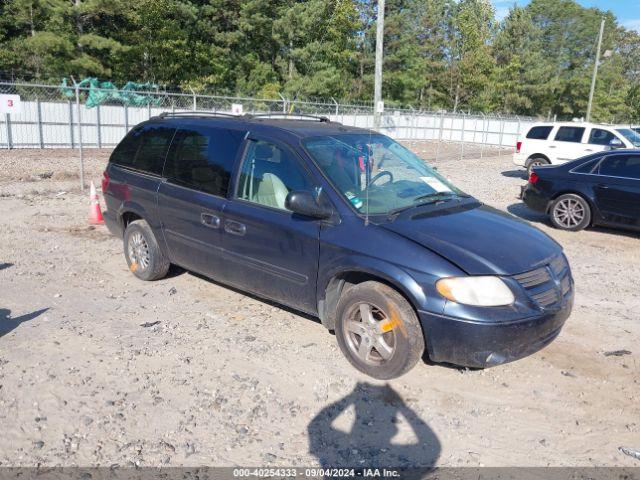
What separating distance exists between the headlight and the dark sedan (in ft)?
20.9

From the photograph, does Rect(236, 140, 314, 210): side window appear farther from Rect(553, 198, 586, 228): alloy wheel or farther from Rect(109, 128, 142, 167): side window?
Rect(553, 198, 586, 228): alloy wheel

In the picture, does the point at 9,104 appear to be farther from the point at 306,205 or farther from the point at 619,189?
the point at 619,189

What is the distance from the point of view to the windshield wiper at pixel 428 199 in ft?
14.3

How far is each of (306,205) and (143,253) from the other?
2601mm

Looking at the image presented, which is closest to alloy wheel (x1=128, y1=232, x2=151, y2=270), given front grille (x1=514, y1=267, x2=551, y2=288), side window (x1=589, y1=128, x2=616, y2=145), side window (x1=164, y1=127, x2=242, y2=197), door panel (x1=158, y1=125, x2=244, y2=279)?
door panel (x1=158, y1=125, x2=244, y2=279)

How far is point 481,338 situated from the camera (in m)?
3.70

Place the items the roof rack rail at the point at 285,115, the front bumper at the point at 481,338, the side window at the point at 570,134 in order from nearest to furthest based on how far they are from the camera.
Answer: the front bumper at the point at 481,338 < the roof rack rail at the point at 285,115 < the side window at the point at 570,134

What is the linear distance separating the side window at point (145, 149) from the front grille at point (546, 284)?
144 inches

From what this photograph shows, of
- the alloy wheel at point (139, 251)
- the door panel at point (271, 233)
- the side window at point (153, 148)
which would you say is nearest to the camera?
the door panel at point (271, 233)

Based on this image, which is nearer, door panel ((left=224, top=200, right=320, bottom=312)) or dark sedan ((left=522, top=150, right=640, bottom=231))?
door panel ((left=224, top=200, right=320, bottom=312))

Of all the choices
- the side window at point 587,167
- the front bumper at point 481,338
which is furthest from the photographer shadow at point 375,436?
the side window at point 587,167

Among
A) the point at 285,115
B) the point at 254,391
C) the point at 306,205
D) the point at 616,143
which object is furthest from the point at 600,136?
the point at 254,391

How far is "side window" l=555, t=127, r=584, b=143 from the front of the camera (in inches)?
670

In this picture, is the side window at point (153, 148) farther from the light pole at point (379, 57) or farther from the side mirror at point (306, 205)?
the light pole at point (379, 57)
